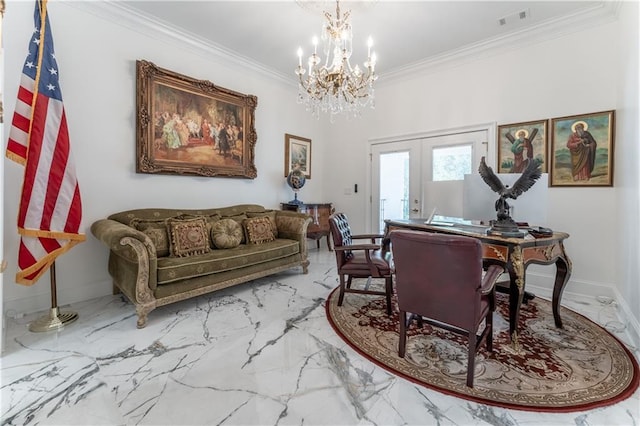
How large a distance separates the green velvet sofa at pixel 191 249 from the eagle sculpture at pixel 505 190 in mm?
2381

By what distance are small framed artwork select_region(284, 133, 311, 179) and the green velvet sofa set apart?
133cm

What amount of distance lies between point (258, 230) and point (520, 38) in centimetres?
424

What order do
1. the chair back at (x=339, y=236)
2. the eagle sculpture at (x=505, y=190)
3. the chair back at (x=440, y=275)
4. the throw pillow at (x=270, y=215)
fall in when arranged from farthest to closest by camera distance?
the throw pillow at (x=270, y=215)
the chair back at (x=339, y=236)
the eagle sculpture at (x=505, y=190)
the chair back at (x=440, y=275)

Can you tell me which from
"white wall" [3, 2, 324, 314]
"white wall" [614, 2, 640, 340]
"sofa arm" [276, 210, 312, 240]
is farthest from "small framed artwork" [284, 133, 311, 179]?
"white wall" [614, 2, 640, 340]

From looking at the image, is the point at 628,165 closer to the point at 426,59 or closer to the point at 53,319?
the point at 426,59

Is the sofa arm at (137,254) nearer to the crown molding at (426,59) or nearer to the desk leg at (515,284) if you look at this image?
the crown molding at (426,59)

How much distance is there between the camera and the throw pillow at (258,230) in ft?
12.2

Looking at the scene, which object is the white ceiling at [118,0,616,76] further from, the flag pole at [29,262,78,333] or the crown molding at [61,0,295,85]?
the flag pole at [29,262,78,333]

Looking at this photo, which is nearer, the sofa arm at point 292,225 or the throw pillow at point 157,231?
the throw pillow at point 157,231

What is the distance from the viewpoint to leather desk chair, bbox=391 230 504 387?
1.61m

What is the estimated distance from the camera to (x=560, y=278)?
7.90ft

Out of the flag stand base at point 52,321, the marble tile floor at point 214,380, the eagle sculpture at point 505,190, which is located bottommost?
the marble tile floor at point 214,380

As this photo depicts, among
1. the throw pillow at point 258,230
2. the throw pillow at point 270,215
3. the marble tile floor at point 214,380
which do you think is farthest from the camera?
the throw pillow at point 270,215

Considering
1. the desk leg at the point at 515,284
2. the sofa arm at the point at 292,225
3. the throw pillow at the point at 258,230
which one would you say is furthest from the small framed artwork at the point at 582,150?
the throw pillow at the point at 258,230
